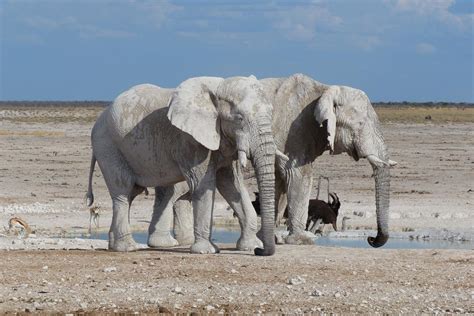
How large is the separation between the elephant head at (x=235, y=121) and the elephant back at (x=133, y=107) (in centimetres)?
53

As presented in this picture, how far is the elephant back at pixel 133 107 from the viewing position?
16156mm

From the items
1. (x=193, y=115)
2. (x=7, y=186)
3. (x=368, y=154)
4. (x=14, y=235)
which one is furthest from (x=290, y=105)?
(x=7, y=186)

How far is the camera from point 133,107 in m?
16.2

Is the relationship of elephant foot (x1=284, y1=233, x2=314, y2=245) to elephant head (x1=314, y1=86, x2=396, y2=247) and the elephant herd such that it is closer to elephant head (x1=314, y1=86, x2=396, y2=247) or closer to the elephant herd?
the elephant herd

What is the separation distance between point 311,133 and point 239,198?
5.49ft

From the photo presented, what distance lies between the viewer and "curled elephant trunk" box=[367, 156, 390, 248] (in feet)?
54.5

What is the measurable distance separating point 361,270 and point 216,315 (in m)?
2.99

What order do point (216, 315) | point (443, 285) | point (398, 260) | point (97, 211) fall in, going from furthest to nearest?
point (97, 211) → point (398, 260) → point (443, 285) → point (216, 315)

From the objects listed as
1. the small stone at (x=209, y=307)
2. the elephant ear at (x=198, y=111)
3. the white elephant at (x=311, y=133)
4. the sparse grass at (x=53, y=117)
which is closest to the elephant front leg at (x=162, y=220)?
the white elephant at (x=311, y=133)

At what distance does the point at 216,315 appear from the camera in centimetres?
1180

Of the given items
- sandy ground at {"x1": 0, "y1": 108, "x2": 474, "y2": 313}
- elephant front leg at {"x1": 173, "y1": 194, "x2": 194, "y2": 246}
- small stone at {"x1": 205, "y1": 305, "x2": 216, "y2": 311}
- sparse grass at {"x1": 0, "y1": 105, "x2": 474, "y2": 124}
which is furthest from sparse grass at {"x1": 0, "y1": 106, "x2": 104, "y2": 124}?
small stone at {"x1": 205, "y1": 305, "x2": 216, "y2": 311}

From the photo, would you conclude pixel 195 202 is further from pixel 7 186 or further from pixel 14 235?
pixel 7 186

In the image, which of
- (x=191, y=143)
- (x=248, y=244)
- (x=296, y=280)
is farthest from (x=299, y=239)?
(x=296, y=280)

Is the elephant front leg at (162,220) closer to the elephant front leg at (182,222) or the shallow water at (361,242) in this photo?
the elephant front leg at (182,222)
